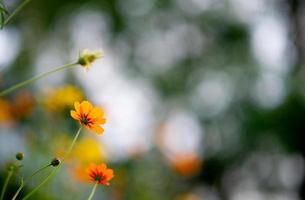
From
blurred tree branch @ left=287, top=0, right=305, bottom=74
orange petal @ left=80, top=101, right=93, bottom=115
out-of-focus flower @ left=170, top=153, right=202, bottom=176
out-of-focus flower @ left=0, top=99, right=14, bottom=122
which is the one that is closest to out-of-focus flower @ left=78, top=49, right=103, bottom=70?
orange petal @ left=80, top=101, right=93, bottom=115

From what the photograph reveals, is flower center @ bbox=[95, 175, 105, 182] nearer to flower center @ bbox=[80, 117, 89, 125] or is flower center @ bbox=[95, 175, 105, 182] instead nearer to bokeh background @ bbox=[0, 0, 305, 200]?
flower center @ bbox=[80, 117, 89, 125]

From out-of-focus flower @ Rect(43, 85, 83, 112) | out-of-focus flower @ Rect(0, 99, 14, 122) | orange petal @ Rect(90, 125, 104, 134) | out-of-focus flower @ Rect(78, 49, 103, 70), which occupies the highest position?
out-of-focus flower @ Rect(43, 85, 83, 112)

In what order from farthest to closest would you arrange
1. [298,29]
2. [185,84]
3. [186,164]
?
[185,84] < [298,29] < [186,164]

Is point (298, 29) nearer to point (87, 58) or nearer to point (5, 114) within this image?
point (5, 114)

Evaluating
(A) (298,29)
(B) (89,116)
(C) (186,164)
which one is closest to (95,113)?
(B) (89,116)

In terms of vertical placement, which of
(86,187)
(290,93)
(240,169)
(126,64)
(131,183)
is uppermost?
(126,64)

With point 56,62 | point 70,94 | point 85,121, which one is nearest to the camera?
point 85,121

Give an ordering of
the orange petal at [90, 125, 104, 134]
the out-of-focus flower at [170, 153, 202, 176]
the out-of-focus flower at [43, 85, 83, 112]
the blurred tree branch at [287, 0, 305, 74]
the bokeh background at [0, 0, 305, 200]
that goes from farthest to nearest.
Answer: the blurred tree branch at [287, 0, 305, 74]
the bokeh background at [0, 0, 305, 200]
the out-of-focus flower at [170, 153, 202, 176]
the out-of-focus flower at [43, 85, 83, 112]
the orange petal at [90, 125, 104, 134]

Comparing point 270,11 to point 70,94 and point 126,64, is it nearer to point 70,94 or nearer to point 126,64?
point 126,64

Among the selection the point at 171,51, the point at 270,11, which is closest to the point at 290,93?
the point at 270,11
